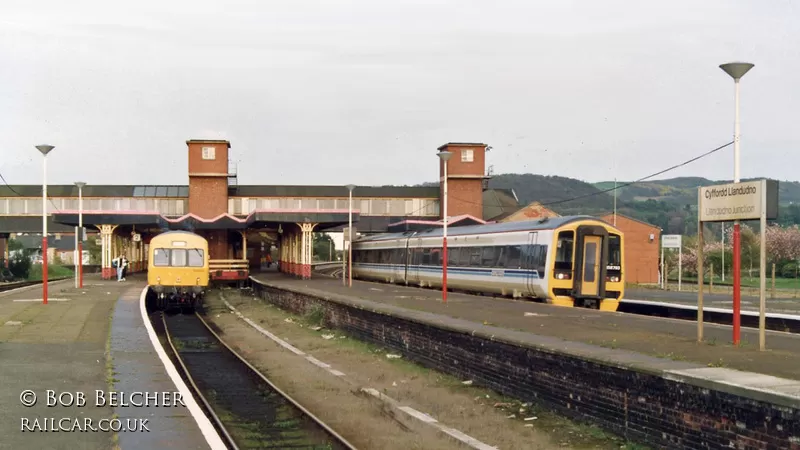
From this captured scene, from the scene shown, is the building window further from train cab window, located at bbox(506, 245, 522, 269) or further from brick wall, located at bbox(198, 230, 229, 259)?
train cab window, located at bbox(506, 245, 522, 269)

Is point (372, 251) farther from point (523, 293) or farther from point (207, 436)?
point (207, 436)

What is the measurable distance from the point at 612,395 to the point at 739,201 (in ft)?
11.6

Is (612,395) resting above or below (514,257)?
below

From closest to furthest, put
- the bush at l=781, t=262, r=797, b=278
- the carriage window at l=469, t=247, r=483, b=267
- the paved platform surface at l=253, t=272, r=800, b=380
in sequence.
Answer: the paved platform surface at l=253, t=272, r=800, b=380
the carriage window at l=469, t=247, r=483, b=267
the bush at l=781, t=262, r=797, b=278

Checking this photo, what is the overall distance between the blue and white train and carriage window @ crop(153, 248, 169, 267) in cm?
1043

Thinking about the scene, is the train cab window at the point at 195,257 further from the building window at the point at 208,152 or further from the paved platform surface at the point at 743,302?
the building window at the point at 208,152

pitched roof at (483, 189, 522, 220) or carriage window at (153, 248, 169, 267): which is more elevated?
pitched roof at (483, 189, 522, 220)

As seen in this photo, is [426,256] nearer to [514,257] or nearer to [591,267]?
[514,257]

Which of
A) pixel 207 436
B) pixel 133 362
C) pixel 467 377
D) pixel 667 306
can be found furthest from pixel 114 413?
pixel 667 306

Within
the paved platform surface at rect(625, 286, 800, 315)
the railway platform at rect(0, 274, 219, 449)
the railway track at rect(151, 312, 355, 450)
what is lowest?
the railway track at rect(151, 312, 355, 450)

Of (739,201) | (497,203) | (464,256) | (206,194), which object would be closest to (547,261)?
(464,256)

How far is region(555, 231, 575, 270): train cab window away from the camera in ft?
77.3

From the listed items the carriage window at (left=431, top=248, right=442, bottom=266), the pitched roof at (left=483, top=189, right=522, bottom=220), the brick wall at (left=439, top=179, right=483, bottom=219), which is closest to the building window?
the brick wall at (left=439, top=179, right=483, bottom=219)

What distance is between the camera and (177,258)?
3125cm
